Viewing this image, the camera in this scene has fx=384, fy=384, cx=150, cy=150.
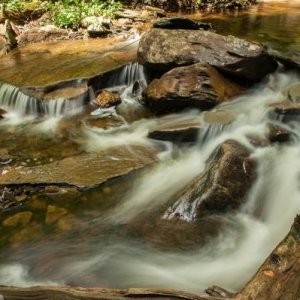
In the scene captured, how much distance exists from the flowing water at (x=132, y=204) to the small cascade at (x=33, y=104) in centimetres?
3

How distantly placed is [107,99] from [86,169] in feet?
9.12

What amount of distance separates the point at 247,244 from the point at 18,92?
21.0 ft

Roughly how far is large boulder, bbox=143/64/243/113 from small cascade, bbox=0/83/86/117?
69.3 inches

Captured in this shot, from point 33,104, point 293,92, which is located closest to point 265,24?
point 293,92

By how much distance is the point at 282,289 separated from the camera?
2521mm

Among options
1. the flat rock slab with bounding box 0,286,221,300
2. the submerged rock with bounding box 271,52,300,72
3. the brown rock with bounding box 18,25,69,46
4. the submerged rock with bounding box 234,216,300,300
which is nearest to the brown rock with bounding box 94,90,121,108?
the submerged rock with bounding box 271,52,300,72

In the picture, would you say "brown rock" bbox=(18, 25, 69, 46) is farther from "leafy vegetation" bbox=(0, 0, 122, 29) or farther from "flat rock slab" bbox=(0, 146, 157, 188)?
"flat rock slab" bbox=(0, 146, 157, 188)

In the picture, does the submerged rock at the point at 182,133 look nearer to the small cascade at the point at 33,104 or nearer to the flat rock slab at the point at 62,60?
the small cascade at the point at 33,104

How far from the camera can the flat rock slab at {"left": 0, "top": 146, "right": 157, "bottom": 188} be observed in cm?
584

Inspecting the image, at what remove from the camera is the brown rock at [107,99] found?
27.9 ft

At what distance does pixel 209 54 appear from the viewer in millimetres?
8281

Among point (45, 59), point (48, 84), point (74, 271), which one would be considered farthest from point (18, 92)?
point (74, 271)

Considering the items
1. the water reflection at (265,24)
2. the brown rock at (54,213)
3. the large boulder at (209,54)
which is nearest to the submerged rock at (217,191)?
the brown rock at (54,213)

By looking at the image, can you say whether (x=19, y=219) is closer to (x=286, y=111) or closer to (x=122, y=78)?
(x=286, y=111)
